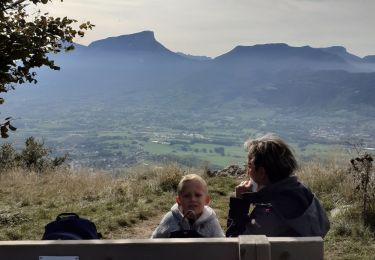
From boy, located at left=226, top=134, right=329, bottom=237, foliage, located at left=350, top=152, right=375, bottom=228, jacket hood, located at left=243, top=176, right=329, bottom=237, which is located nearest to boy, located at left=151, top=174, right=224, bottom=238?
boy, located at left=226, top=134, right=329, bottom=237

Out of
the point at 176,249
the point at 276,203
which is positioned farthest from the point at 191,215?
the point at 176,249

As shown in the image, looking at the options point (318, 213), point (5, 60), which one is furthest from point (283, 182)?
point (5, 60)

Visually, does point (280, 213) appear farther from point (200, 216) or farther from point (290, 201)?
point (200, 216)

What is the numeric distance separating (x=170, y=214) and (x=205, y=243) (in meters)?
1.42

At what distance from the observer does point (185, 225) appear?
331cm

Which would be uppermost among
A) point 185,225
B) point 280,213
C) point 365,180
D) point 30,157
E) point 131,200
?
point 280,213

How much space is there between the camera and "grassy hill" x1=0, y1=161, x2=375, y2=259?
→ 6355mm

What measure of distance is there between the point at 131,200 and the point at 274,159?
6.03 meters

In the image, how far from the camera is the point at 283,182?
2.89 m

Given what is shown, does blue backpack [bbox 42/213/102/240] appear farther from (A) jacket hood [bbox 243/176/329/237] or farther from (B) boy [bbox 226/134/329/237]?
(A) jacket hood [bbox 243/176/329/237]

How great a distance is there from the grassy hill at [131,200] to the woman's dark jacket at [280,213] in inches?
116

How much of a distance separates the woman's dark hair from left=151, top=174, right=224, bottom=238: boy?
1.87 ft

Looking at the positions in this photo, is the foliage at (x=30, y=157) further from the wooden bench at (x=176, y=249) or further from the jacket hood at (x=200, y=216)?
the wooden bench at (x=176, y=249)

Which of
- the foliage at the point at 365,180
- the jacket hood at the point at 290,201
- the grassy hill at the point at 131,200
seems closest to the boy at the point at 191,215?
the jacket hood at the point at 290,201
